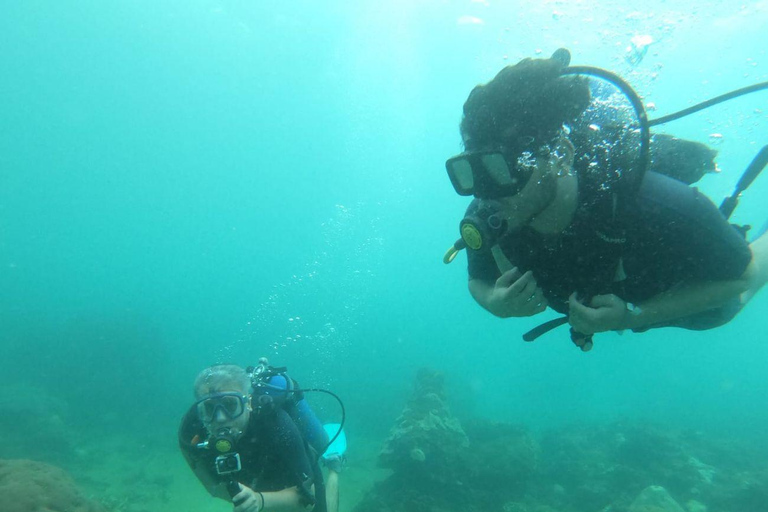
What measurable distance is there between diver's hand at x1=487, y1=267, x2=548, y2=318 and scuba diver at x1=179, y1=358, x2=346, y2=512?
3095 millimetres

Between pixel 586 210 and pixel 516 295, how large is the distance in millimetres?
555

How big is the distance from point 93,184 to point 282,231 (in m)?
47.2

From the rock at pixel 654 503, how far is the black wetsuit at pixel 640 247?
9023 mm

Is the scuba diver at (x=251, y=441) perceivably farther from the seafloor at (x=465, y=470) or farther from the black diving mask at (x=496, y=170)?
the seafloor at (x=465, y=470)

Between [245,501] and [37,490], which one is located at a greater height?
[245,501]

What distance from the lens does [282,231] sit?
400ft

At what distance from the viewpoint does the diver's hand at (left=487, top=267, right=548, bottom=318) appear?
6.30ft

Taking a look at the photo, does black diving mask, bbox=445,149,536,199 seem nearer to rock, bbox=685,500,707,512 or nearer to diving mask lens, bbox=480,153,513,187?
diving mask lens, bbox=480,153,513,187

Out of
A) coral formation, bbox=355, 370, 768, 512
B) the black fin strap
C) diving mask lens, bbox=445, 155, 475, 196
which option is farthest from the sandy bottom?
diving mask lens, bbox=445, 155, 475, 196

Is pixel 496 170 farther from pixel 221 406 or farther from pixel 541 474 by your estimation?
pixel 541 474

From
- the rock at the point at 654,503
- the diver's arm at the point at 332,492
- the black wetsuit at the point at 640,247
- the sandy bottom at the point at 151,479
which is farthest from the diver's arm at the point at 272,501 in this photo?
A: the sandy bottom at the point at 151,479

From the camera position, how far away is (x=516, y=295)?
6.38ft

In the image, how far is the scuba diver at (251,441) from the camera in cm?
405

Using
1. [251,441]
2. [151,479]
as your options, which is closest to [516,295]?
[251,441]
